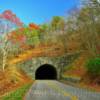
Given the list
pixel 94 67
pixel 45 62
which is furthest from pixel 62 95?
pixel 45 62

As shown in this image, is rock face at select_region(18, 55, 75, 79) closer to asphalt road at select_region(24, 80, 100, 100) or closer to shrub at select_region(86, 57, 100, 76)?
shrub at select_region(86, 57, 100, 76)

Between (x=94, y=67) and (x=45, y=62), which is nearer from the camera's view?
(x=94, y=67)

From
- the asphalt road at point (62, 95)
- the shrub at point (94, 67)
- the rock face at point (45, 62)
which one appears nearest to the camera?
the asphalt road at point (62, 95)

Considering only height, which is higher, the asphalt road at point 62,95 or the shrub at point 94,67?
the shrub at point 94,67

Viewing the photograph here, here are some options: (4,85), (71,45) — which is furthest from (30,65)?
(4,85)

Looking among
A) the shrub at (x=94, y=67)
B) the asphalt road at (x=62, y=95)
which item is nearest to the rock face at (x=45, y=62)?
the shrub at (x=94, y=67)

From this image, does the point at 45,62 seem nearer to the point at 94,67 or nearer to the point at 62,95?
the point at 94,67

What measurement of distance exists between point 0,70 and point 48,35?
4064 centimetres

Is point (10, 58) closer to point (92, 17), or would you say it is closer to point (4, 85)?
point (92, 17)

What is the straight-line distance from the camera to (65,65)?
54.5m

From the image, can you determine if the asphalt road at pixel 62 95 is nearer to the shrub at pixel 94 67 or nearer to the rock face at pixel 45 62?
the shrub at pixel 94 67

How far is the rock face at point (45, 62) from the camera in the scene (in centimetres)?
5456

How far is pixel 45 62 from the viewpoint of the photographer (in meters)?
55.8

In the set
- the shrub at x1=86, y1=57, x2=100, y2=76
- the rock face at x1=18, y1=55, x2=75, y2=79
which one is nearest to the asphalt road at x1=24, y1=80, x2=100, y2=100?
the shrub at x1=86, y1=57, x2=100, y2=76
